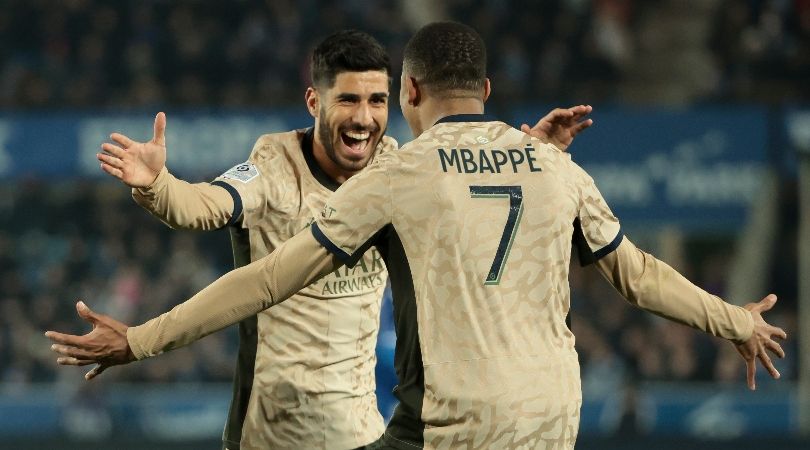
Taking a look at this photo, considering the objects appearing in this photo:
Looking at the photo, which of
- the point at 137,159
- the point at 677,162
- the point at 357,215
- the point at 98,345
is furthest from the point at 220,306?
the point at 677,162

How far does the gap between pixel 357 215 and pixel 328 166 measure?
1331 millimetres

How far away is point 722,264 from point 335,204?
39.6ft

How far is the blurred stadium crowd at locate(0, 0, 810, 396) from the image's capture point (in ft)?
49.0

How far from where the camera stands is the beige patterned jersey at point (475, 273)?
151 inches

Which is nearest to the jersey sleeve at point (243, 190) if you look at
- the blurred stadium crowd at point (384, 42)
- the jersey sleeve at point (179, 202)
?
the jersey sleeve at point (179, 202)

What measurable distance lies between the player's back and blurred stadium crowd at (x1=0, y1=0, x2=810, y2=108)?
1101 cm

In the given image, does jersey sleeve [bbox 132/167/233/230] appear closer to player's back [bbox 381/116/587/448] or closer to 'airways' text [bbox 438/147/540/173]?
player's back [bbox 381/116/587/448]

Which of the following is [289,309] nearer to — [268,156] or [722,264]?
[268,156]

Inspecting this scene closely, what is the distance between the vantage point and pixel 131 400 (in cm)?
1440

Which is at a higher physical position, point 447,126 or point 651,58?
point 651,58

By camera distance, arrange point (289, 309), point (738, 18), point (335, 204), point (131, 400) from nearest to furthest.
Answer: point (335, 204), point (289, 309), point (131, 400), point (738, 18)

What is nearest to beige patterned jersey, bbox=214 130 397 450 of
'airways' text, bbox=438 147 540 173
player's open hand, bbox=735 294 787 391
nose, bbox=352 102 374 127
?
nose, bbox=352 102 374 127

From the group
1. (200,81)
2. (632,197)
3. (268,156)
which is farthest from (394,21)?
(268,156)

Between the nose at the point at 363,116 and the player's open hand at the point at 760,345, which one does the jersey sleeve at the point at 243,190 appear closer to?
the nose at the point at 363,116
